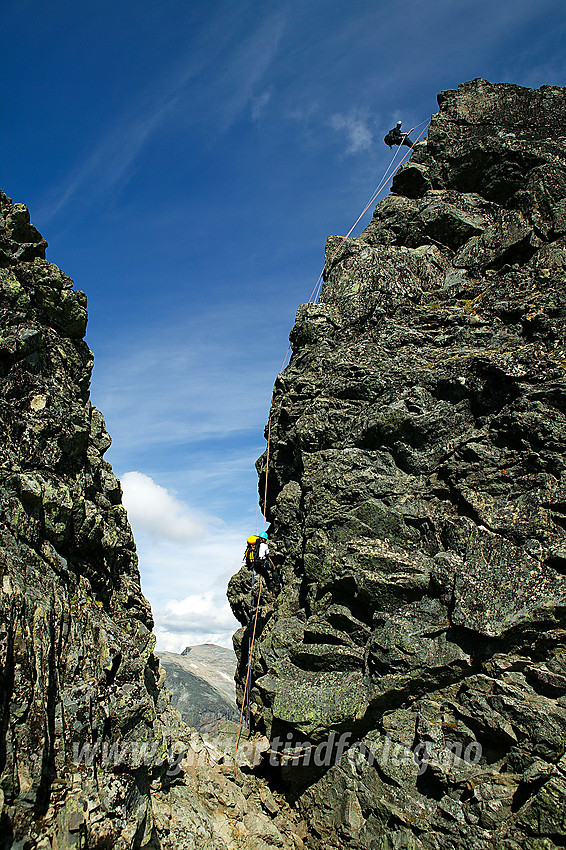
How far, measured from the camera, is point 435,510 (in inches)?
551

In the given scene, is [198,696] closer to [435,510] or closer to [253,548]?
[253,548]

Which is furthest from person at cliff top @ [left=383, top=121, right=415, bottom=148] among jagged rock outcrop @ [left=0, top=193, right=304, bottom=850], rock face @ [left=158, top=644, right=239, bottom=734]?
rock face @ [left=158, top=644, right=239, bottom=734]

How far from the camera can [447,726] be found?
11.3m

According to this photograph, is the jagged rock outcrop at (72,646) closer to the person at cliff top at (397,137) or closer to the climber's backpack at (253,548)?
the climber's backpack at (253,548)

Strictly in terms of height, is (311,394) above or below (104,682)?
above

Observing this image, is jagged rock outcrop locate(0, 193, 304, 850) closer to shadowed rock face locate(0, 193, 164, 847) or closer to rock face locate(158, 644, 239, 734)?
shadowed rock face locate(0, 193, 164, 847)

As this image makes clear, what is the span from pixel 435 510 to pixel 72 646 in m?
10.3

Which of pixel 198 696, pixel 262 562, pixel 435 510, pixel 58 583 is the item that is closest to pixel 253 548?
pixel 262 562

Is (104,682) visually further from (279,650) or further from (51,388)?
(51,388)

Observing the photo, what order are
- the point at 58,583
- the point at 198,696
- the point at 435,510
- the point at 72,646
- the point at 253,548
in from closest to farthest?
the point at 72,646 → the point at 58,583 → the point at 435,510 → the point at 253,548 → the point at 198,696

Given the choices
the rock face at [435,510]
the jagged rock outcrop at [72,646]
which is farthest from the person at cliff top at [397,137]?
the jagged rock outcrop at [72,646]

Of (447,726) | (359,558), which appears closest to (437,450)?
(359,558)

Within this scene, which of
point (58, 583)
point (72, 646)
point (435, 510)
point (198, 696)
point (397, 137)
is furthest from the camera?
point (198, 696)

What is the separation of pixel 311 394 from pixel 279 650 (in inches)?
351
